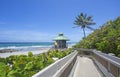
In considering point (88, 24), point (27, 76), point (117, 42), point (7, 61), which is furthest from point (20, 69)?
point (88, 24)

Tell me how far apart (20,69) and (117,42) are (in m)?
15.3

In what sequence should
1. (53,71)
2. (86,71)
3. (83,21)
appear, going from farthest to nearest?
(83,21) → (86,71) → (53,71)

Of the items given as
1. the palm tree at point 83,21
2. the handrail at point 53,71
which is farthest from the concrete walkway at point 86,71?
the palm tree at point 83,21

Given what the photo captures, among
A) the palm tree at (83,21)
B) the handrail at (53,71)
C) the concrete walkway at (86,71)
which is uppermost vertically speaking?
the palm tree at (83,21)

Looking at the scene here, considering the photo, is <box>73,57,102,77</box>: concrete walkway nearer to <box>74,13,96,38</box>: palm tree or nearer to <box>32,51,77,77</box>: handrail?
<box>32,51,77,77</box>: handrail

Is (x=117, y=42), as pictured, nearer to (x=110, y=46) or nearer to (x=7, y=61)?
(x=110, y=46)

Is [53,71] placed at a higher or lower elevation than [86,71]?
higher

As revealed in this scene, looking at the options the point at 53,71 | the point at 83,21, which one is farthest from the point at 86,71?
the point at 83,21

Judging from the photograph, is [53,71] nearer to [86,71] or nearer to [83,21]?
[86,71]

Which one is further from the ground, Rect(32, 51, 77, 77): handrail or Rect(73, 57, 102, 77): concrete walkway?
Rect(32, 51, 77, 77): handrail

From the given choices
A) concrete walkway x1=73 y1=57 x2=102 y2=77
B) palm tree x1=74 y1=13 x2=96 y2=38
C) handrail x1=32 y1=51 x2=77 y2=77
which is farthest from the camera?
palm tree x1=74 y1=13 x2=96 y2=38

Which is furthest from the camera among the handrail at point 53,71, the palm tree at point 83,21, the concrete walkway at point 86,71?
the palm tree at point 83,21

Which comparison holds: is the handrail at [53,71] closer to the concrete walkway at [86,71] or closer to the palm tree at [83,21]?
the concrete walkway at [86,71]

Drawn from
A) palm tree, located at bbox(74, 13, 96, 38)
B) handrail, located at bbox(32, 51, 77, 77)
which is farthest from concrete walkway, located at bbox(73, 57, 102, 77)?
palm tree, located at bbox(74, 13, 96, 38)
